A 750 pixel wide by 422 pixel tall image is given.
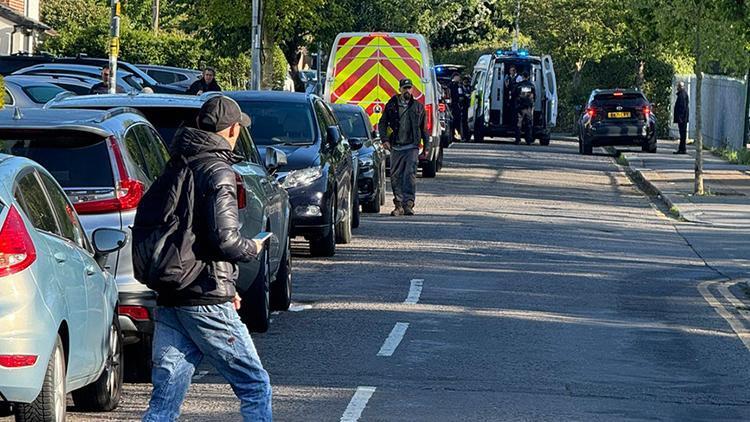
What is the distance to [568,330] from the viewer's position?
13414 millimetres

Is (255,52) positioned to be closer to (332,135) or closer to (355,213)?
(355,213)

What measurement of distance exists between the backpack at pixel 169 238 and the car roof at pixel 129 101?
560 centimetres

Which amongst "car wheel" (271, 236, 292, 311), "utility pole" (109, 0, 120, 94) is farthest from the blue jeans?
"utility pole" (109, 0, 120, 94)

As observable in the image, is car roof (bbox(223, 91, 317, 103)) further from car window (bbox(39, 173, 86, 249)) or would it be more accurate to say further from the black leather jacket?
the black leather jacket

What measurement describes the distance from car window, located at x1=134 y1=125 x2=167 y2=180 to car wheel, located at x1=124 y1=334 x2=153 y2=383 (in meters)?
1.14

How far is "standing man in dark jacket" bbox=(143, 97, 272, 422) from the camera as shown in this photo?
733 cm

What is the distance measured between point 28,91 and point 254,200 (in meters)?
16.5

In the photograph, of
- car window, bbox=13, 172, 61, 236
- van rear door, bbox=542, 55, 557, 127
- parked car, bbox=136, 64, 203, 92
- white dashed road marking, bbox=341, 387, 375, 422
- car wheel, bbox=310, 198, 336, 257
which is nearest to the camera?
car window, bbox=13, 172, 61, 236

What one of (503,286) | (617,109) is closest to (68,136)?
(503,286)

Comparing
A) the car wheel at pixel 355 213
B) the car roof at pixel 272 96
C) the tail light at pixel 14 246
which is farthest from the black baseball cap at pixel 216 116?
the car wheel at pixel 355 213

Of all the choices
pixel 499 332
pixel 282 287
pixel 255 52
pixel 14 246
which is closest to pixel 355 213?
pixel 282 287

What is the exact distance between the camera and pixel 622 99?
44.4 meters

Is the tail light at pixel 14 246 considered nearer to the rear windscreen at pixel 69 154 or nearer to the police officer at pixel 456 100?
the rear windscreen at pixel 69 154

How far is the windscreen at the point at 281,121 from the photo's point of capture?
18094 mm
